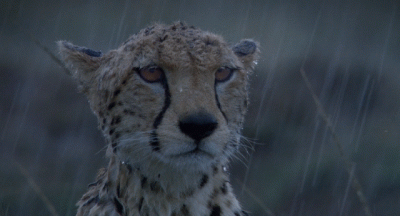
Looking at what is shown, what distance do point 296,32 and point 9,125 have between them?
3.74 m

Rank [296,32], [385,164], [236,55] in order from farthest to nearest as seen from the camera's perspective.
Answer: [296,32], [385,164], [236,55]

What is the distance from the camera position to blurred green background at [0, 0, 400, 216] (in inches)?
239

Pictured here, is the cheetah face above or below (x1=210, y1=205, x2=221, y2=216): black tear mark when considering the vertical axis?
above

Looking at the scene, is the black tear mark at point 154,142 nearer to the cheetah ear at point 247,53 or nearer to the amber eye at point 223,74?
the amber eye at point 223,74

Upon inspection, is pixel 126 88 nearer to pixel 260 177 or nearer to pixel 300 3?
pixel 260 177

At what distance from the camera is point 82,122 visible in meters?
7.07

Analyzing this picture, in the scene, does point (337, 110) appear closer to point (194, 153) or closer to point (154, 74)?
point (154, 74)

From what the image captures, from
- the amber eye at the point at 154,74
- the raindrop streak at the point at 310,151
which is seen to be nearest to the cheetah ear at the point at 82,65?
the amber eye at the point at 154,74

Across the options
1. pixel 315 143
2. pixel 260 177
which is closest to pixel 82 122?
pixel 260 177

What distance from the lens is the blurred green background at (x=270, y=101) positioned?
606cm

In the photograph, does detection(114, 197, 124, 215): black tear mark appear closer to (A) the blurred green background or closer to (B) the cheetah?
(B) the cheetah

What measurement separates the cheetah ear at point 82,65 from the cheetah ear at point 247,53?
603 millimetres

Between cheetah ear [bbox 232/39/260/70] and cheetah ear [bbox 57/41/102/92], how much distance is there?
0.60 meters

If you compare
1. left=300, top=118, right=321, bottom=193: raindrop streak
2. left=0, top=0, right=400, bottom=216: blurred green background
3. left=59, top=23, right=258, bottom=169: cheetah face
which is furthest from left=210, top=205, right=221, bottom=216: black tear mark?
left=300, top=118, right=321, bottom=193: raindrop streak
